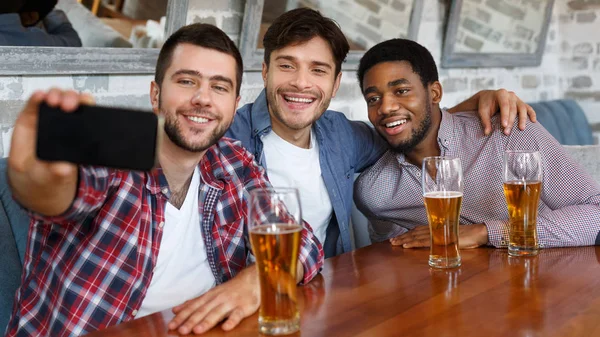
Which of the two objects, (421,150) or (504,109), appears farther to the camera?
(421,150)

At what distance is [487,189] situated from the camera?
2.03 meters

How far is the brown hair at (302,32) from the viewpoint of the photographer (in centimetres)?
210

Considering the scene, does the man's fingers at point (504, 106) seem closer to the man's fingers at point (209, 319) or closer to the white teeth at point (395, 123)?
the white teeth at point (395, 123)

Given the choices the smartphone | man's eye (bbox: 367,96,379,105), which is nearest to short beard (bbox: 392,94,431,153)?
man's eye (bbox: 367,96,379,105)

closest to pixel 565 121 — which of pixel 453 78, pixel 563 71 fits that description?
pixel 453 78

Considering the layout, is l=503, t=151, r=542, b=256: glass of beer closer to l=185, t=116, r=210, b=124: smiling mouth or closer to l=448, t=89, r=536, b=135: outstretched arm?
l=448, t=89, r=536, b=135: outstretched arm

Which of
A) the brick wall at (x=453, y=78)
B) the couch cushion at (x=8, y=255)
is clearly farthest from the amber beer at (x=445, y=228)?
the brick wall at (x=453, y=78)

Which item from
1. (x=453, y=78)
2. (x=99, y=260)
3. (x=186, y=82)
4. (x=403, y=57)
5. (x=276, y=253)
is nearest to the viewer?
(x=276, y=253)

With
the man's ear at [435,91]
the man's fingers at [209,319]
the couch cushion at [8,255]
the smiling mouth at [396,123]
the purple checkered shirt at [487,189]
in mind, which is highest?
the man's ear at [435,91]

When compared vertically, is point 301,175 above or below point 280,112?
below

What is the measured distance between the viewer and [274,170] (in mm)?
2125

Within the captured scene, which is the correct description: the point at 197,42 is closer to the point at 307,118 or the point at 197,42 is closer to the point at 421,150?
the point at 307,118

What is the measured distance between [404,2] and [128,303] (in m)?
2.42

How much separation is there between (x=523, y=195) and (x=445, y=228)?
218 millimetres
